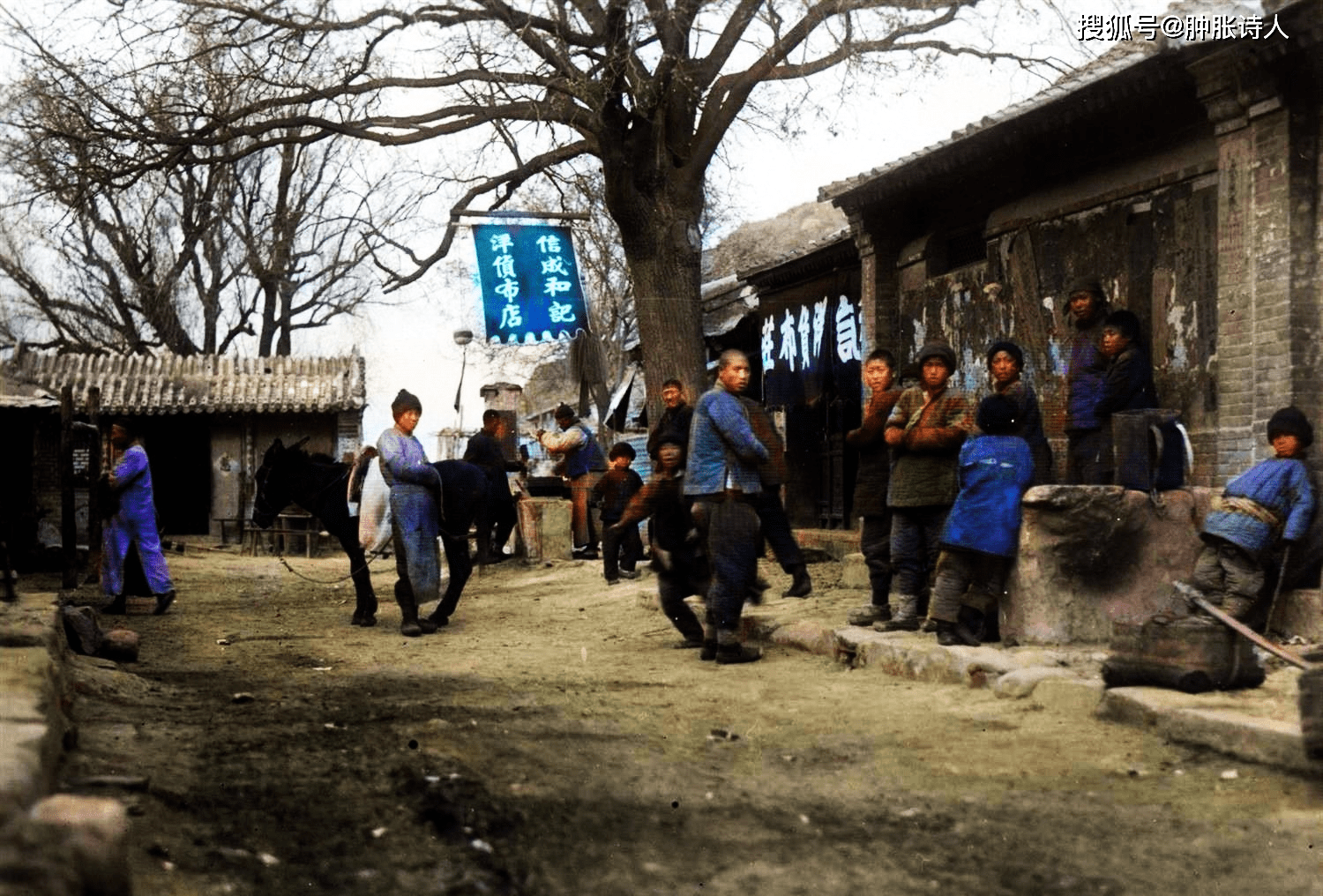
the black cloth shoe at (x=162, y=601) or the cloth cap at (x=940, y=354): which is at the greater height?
the cloth cap at (x=940, y=354)

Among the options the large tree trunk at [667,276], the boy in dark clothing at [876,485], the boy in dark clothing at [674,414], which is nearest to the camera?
the boy in dark clothing at [876,485]

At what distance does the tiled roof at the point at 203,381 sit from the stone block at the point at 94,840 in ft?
73.0

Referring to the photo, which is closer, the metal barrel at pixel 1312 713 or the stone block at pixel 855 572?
the metal barrel at pixel 1312 713

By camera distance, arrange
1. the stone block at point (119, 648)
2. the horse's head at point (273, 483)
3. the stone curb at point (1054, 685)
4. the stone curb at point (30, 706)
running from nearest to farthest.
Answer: the stone curb at point (30, 706), the stone curb at point (1054, 685), the stone block at point (119, 648), the horse's head at point (273, 483)

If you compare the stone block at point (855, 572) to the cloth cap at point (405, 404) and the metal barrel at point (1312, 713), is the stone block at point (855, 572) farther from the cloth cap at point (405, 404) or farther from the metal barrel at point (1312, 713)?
the metal barrel at point (1312, 713)

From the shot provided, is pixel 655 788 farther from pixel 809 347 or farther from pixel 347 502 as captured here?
pixel 809 347

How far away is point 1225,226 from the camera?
8.88m

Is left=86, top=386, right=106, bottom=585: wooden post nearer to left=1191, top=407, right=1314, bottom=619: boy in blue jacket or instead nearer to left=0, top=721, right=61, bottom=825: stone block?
left=0, top=721, right=61, bottom=825: stone block

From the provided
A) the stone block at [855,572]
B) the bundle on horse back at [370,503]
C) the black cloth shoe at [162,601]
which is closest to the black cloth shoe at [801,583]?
the stone block at [855,572]

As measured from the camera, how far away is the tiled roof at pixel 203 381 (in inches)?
973

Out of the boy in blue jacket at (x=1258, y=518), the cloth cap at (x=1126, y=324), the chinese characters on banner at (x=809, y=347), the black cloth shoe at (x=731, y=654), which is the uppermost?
the chinese characters on banner at (x=809, y=347)

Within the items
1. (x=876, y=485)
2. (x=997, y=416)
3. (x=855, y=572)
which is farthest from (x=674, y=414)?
(x=997, y=416)

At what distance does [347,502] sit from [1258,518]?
6.93 metres

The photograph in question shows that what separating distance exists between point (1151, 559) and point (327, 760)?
4.82 metres
